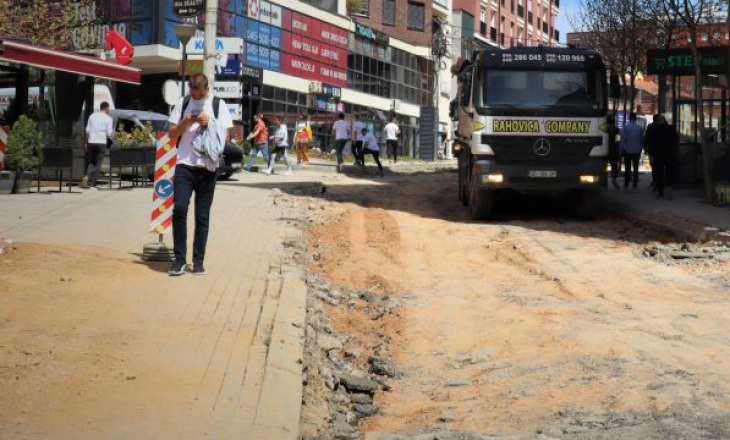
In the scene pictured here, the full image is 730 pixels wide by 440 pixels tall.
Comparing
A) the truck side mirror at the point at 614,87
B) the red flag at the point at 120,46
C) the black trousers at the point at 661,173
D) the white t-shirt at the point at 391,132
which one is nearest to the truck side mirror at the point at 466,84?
the truck side mirror at the point at 614,87

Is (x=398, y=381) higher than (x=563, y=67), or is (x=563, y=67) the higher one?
(x=563, y=67)

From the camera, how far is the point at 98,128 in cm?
2092

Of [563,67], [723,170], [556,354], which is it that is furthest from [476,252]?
[723,170]

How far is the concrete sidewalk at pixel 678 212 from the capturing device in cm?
1595

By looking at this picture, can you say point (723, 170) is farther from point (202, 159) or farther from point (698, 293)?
point (202, 159)

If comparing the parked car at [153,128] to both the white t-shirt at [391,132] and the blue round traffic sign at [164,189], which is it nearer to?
the blue round traffic sign at [164,189]

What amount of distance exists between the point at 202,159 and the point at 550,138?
30.4 ft

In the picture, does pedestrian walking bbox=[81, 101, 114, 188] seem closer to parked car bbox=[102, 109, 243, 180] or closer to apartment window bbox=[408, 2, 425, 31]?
parked car bbox=[102, 109, 243, 180]

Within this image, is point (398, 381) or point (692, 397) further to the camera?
point (398, 381)

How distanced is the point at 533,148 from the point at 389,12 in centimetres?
4486

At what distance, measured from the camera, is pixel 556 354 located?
7715 millimetres

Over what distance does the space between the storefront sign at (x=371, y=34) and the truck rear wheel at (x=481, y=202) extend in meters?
35.7

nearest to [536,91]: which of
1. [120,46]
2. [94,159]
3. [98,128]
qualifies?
[98,128]

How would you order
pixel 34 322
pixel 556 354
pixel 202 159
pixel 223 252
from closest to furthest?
pixel 34 322 → pixel 556 354 → pixel 202 159 → pixel 223 252
